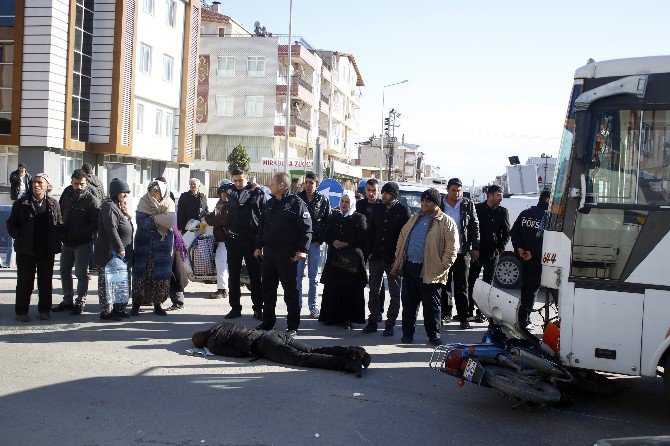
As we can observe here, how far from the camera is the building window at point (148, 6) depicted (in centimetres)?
3820

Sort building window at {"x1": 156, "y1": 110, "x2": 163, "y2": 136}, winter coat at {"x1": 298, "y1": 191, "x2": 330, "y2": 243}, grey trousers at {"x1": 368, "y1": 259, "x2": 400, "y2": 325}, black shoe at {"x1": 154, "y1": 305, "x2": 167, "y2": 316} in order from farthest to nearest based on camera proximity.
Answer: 1. building window at {"x1": 156, "y1": 110, "x2": 163, "y2": 136}
2. winter coat at {"x1": 298, "y1": 191, "x2": 330, "y2": 243}
3. black shoe at {"x1": 154, "y1": 305, "x2": 167, "y2": 316}
4. grey trousers at {"x1": 368, "y1": 259, "x2": 400, "y2": 325}

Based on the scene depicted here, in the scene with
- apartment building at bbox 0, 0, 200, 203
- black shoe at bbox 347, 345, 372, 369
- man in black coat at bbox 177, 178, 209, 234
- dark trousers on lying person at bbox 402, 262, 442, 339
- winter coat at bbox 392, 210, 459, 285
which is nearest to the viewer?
black shoe at bbox 347, 345, 372, 369

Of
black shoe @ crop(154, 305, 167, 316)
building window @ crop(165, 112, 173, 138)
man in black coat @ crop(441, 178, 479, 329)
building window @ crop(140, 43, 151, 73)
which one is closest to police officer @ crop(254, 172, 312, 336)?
black shoe @ crop(154, 305, 167, 316)

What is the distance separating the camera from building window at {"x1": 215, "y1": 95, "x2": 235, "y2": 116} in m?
62.6

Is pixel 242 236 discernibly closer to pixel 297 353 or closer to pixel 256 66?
pixel 297 353

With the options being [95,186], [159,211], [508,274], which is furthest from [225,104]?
[159,211]

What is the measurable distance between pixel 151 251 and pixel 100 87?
25591 millimetres

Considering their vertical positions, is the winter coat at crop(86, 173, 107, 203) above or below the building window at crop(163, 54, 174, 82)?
below

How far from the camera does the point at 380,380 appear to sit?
8305 millimetres

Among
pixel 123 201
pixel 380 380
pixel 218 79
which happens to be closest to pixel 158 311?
pixel 123 201

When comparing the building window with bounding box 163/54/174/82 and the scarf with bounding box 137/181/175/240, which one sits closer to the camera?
the scarf with bounding box 137/181/175/240

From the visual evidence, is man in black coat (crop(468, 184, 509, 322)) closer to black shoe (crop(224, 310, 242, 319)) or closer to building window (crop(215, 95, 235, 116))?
black shoe (crop(224, 310, 242, 319))

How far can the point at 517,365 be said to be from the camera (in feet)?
23.0

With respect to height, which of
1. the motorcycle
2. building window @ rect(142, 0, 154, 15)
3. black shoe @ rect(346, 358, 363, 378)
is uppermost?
building window @ rect(142, 0, 154, 15)
